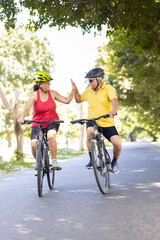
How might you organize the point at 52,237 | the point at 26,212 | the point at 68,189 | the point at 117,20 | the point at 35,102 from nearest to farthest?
the point at 52,237, the point at 26,212, the point at 35,102, the point at 68,189, the point at 117,20

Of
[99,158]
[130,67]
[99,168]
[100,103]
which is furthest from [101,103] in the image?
[130,67]

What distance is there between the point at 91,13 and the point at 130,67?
10.0 m

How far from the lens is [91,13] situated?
9.69m

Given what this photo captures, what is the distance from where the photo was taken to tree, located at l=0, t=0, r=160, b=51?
9359mm

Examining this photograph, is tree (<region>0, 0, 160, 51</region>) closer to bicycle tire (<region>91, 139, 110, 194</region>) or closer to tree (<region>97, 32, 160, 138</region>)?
tree (<region>97, 32, 160, 138</region>)

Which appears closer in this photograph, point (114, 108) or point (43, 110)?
point (114, 108)

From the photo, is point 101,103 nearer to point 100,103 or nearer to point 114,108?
point 100,103

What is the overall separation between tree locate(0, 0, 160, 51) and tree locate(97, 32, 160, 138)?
1.57m

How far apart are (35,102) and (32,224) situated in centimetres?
286

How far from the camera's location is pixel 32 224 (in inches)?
197

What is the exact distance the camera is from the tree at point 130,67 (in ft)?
51.5

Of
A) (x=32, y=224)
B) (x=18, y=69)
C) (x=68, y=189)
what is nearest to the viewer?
(x=32, y=224)

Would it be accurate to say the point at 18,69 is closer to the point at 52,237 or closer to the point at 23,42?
the point at 23,42

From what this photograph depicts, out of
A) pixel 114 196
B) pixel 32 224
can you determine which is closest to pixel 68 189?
pixel 114 196
